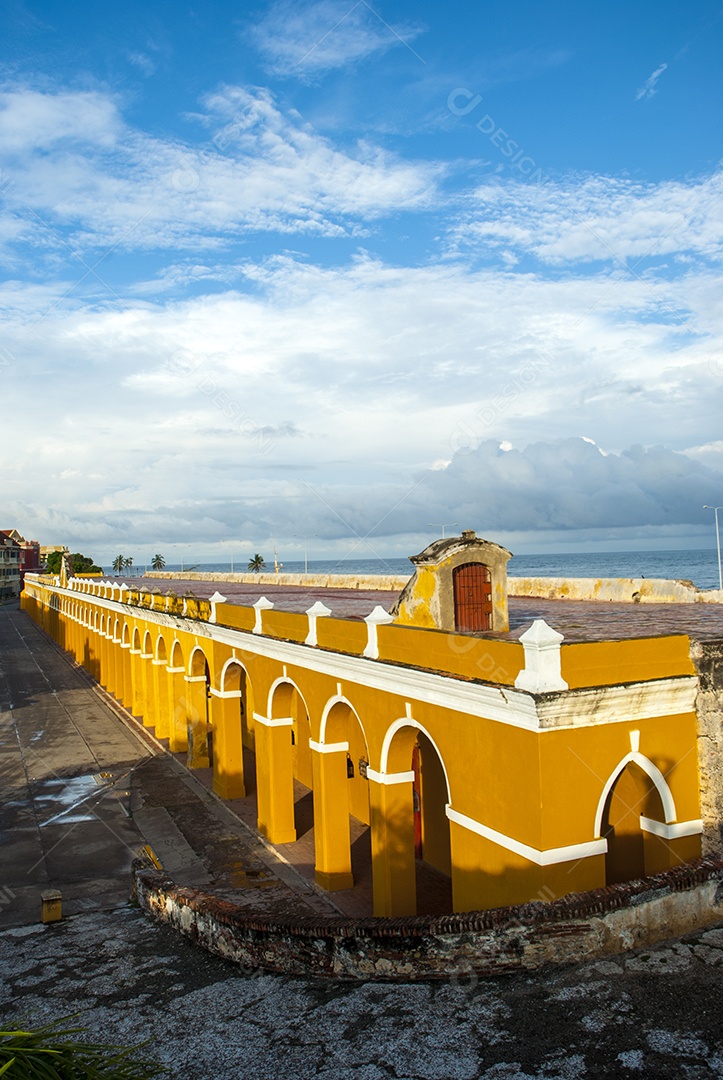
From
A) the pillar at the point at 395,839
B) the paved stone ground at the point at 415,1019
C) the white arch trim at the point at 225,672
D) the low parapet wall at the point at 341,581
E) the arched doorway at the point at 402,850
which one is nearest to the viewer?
the paved stone ground at the point at 415,1019

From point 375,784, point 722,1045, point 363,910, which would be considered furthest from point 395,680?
point 722,1045

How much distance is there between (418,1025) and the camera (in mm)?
6520

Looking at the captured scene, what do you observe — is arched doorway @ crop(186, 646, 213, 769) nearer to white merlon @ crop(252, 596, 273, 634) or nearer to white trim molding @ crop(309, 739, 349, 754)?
white merlon @ crop(252, 596, 273, 634)

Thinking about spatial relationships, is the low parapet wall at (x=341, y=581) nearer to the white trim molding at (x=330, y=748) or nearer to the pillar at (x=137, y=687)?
the pillar at (x=137, y=687)

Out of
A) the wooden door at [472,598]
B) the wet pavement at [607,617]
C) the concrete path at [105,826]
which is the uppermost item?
the wooden door at [472,598]

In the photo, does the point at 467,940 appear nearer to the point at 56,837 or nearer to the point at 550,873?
the point at 550,873

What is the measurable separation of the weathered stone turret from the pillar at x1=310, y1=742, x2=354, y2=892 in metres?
2.90

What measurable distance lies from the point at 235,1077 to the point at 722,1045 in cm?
371

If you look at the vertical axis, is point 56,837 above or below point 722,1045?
below

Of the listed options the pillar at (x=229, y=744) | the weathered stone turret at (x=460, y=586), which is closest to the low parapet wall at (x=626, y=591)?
the weathered stone turret at (x=460, y=586)

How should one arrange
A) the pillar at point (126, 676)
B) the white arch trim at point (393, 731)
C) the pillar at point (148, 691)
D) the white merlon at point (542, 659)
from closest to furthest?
the white merlon at point (542, 659) → the white arch trim at point (393, 731) → the pillar at point (148, 691) → the pillar at point (126, 676)

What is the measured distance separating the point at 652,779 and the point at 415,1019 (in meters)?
4.50

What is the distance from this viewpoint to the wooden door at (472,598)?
1426 centimetres

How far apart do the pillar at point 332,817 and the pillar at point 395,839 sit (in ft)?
6.73
